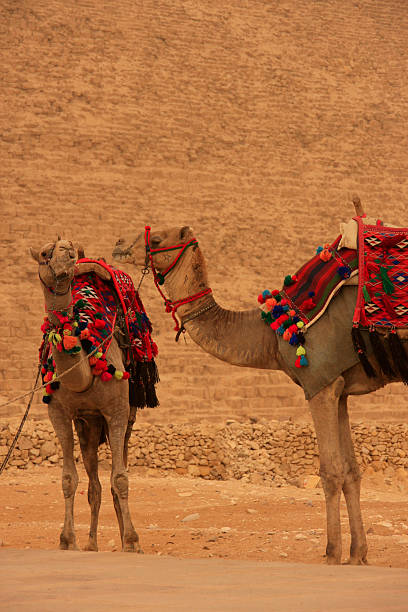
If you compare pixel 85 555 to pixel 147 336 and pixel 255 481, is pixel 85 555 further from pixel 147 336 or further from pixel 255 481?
pixel 255 481

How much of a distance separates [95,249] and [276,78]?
9888 mm

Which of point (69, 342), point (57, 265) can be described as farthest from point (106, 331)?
point (57, 265)

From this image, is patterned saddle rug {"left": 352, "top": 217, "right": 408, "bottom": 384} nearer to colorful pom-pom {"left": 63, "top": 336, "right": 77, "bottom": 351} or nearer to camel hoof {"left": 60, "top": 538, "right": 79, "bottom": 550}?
colorful pom-pom {"left": 63, "top": 336, "right": 77, "bottom": 351}

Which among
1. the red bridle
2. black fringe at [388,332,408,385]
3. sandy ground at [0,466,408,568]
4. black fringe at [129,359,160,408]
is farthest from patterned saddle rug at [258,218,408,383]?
sandy ground at [0,466,408,568]

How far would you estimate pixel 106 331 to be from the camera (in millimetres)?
6508

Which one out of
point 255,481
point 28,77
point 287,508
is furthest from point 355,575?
point 28,77

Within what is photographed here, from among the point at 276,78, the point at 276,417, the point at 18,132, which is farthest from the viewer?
the point at 276,78

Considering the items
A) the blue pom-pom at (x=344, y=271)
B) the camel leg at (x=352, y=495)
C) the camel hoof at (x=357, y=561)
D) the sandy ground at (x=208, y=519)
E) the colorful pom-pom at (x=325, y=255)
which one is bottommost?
the sandy ground at (x=208, y=519)

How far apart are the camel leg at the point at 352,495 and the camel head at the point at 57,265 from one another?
6.38 ft

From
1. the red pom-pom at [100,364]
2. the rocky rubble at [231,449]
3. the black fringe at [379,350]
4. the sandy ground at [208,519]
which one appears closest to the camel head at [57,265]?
the red pom-pom at [100,364]

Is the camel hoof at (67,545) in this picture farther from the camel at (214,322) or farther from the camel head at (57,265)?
the camel head at (57,265)

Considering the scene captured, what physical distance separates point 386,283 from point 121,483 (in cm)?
222

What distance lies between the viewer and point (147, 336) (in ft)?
23.9

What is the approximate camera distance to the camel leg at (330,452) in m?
5.50
